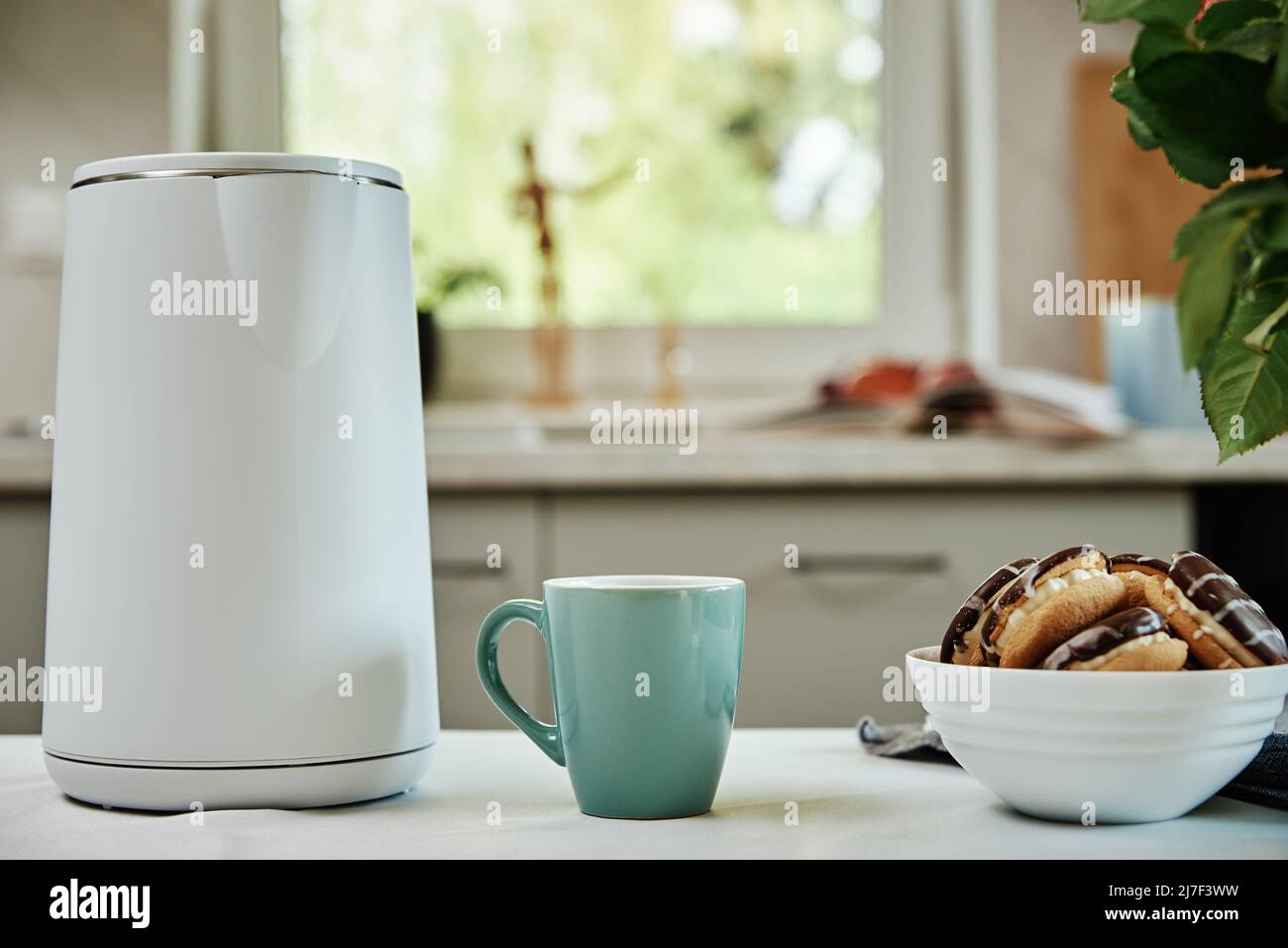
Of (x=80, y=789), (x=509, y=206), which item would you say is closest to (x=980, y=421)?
(x=509, y=206)

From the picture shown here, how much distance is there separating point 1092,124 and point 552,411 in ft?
3.17

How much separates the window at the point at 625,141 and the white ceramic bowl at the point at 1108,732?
1783 mm

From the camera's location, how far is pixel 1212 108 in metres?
0.37

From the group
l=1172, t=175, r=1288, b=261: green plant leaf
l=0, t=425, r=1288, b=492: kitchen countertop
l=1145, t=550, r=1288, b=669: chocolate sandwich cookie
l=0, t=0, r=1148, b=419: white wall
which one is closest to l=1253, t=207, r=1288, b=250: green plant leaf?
l=1172, t=175, r=1288, b=261: green plant leaf

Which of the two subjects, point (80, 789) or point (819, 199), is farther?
point (819, 199)

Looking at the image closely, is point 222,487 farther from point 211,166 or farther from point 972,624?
point 972,624

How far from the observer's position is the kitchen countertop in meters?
1.51

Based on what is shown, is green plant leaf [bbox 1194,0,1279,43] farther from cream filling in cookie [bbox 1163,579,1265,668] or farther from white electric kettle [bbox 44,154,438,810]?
white electric kettle [bbox 44,154,438,810]

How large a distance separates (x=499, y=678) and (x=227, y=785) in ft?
0.37

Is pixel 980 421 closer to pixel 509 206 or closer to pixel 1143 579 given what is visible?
pixel 509 206

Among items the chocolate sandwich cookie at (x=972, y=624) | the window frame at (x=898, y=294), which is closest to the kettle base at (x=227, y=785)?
the chocolate sandwich cookie at (x=972, y=624)

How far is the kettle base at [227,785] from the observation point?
1.66ft

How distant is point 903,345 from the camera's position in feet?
7.32

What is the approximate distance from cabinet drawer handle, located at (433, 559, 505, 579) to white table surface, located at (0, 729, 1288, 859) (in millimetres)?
921
